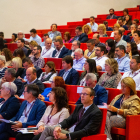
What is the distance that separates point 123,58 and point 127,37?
1168mm

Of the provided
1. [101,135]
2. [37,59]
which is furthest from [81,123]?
[37,59]

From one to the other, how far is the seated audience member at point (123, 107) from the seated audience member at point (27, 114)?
0.48m

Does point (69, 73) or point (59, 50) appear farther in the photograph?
point (59, 50)

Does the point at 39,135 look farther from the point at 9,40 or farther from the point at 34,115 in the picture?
the point at 9,40

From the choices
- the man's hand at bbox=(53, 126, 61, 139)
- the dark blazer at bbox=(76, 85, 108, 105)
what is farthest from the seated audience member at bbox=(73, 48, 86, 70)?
the man's hand at bbox=(53, 126, 61, 139)

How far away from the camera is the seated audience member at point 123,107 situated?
1.67 metres

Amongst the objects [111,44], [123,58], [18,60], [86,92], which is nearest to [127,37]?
[111,44]

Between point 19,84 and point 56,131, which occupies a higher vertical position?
point 19,84

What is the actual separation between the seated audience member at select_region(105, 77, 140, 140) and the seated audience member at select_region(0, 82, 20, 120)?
28.2 inches

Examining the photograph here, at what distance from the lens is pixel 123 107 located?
1749mm

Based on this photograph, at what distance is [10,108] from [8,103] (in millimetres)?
50

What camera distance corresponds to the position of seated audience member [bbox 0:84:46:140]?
1.79m

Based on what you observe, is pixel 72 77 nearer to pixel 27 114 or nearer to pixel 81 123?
pixel 27 114

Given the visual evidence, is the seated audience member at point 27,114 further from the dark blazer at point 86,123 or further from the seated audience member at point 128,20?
the seated audience member at point 128,20
